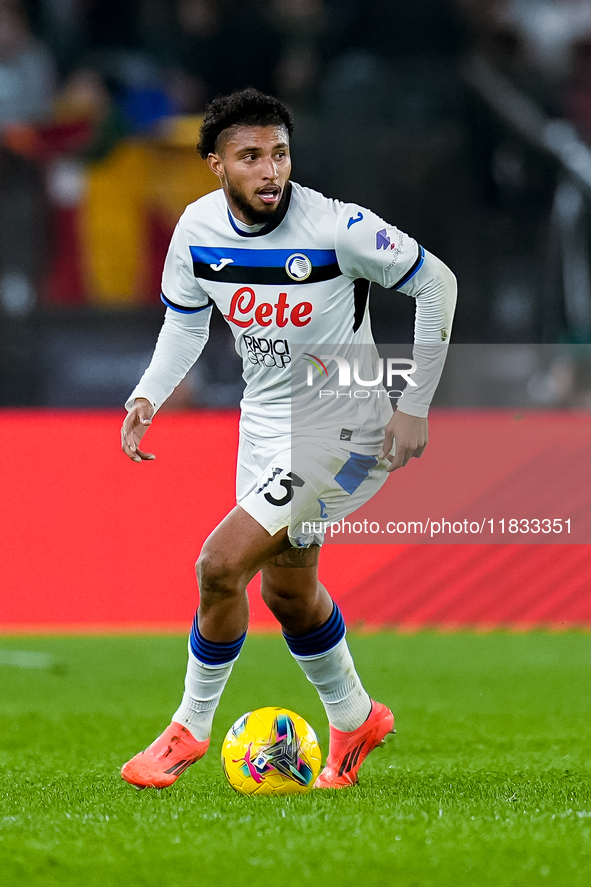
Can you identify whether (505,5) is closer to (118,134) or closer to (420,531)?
(118,134)

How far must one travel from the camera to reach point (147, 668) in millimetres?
7090

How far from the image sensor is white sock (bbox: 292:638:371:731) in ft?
14.0

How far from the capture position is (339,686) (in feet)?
14.2

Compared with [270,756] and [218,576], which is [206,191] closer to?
[218,576]

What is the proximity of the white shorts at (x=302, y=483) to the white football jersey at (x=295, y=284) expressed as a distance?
69mm

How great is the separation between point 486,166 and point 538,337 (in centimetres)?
156

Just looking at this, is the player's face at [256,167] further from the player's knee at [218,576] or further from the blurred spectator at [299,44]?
the blurred spectator at [299,44]

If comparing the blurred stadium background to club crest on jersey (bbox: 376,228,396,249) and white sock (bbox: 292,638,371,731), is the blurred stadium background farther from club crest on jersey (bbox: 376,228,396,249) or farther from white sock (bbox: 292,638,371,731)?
club crest on jersey (bbox: 376,228,396,249)

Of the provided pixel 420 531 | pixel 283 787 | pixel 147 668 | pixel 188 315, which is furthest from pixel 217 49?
pixel 283 787

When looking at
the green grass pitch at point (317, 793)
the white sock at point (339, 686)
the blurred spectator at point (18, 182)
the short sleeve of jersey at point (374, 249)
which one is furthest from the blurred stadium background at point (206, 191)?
the short sleeve of jersey at point (374, 249)

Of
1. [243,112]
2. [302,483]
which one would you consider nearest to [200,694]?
[302,483]

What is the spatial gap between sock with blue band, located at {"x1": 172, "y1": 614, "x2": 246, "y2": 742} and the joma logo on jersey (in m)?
1.02

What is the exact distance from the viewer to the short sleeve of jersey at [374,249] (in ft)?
13.0

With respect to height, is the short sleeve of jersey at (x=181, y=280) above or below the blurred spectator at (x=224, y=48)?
below
